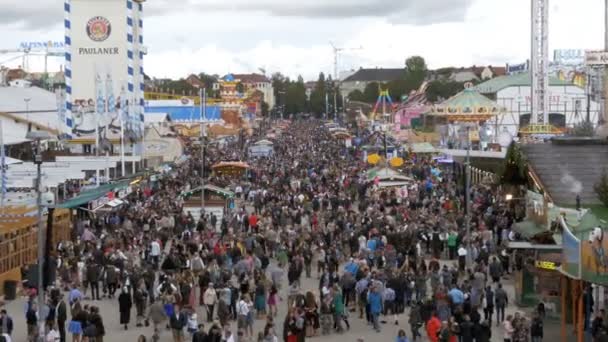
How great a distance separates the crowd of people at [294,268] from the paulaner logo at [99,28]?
24575 mm

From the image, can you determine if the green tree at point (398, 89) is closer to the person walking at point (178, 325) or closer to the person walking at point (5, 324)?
the person walking at point (178, 325)

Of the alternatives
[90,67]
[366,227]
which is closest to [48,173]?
[366,227]

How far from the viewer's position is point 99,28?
2562 inches

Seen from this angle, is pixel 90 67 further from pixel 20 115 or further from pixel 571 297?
pixel 571 297

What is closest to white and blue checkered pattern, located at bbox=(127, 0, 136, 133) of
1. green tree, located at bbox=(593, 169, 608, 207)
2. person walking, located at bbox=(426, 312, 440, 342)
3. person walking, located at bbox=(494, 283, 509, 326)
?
person walking, located at bbox=(494, 283, 509, 326)

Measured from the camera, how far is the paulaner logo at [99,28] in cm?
6500

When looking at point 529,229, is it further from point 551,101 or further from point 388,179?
point 551,101

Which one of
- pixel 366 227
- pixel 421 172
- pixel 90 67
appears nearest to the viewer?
pixel 366 227

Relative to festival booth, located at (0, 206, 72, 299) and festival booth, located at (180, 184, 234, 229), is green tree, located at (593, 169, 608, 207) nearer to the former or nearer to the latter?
festival booth, located at (0, 206, 72, 299)

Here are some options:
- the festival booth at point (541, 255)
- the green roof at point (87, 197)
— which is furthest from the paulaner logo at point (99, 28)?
the festival booth at point (541, 255)

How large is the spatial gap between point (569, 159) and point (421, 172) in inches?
1028

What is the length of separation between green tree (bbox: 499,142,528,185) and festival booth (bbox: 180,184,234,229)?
36.3 feet

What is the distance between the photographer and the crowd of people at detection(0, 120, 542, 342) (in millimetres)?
19016

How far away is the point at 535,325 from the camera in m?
17.4
